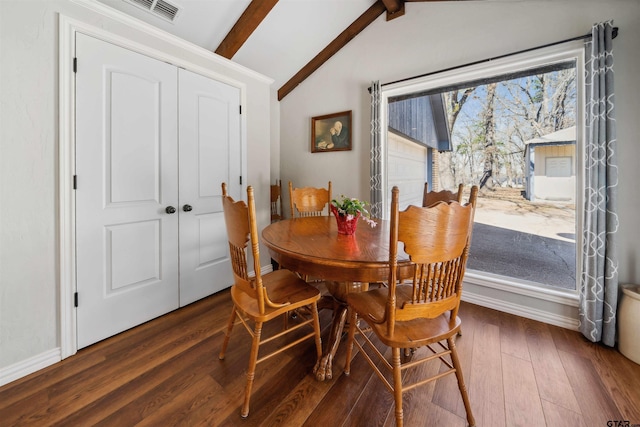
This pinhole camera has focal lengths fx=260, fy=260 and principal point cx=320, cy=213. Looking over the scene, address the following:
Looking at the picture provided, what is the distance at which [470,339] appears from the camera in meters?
1.88

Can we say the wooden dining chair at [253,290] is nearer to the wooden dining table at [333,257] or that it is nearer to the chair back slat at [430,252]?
the wooden dining table at [333,257]

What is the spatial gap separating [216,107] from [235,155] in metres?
0.48

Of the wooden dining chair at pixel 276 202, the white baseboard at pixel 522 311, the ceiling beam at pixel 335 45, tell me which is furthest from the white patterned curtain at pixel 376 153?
the wooden dining chair at pixel 276 202

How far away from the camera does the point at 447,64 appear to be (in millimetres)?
2451

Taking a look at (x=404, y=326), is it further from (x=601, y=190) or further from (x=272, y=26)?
(x=272, y=26)

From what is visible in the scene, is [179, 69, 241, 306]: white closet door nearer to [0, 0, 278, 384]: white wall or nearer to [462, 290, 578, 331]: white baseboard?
[0, 0, 278, 384]: white wall

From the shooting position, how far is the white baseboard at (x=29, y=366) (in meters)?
1.47

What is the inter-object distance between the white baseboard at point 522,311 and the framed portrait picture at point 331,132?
202cm

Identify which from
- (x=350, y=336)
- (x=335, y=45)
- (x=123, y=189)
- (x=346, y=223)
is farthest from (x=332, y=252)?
(x=335, y=45)

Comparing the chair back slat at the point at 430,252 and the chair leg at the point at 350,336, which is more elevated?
the chair back slat at the point at 430,252

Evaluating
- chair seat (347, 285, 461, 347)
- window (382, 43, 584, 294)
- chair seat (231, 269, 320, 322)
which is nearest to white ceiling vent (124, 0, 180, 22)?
window (382, 43, 584, 294)

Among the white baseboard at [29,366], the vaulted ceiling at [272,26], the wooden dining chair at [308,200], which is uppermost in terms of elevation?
the vaulted ceiling at [272,26]

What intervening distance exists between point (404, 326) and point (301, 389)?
27.2 inches

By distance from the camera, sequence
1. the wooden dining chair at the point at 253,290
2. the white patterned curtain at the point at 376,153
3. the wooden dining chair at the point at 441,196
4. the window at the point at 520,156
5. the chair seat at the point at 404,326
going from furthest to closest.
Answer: the white patterned curtain at the point at 376,153 → the window at the point at 520,156 → the wooden dining chair at the point at 441,196 → the wooden dining chair at the point at 253,290 → the chair seat at the point at 404,326
